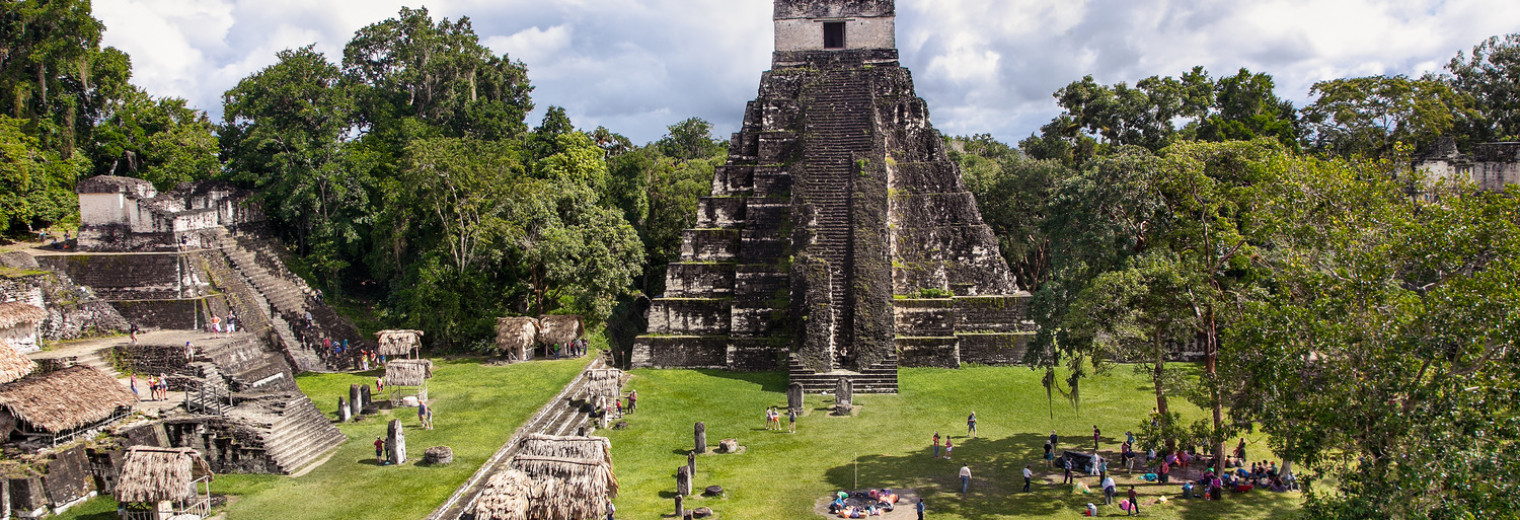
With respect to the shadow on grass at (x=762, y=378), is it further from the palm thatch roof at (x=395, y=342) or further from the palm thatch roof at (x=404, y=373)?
the palm thatch roof at (x=395, y=342)

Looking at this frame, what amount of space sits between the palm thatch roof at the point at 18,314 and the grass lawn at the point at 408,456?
613 cm

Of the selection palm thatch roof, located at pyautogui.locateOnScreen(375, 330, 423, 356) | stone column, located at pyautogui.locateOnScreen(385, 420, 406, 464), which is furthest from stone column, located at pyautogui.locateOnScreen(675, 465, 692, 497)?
palm thatch roof, located at pyautogui.locateOnScreen(375, 330, 423, 356)

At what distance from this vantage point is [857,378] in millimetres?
25344

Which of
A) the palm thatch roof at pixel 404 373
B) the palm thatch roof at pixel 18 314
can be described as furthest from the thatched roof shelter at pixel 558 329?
the palm thatch roof at pixel 18 314

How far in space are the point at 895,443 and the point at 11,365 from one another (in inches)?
694

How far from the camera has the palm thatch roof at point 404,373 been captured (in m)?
23.4

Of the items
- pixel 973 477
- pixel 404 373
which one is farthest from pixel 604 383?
pixel 973 477

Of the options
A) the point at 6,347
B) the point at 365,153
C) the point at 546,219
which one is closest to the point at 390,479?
the point at 6,347

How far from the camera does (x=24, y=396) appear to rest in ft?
54.0

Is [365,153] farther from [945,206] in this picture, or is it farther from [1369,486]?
[1369,486]

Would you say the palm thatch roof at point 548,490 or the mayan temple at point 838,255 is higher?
the mayan temple at point 838,255

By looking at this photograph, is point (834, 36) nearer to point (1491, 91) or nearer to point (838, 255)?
point (838, 255)

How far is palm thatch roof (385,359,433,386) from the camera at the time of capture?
23.4 meters

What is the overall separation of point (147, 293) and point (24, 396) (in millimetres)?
12493
